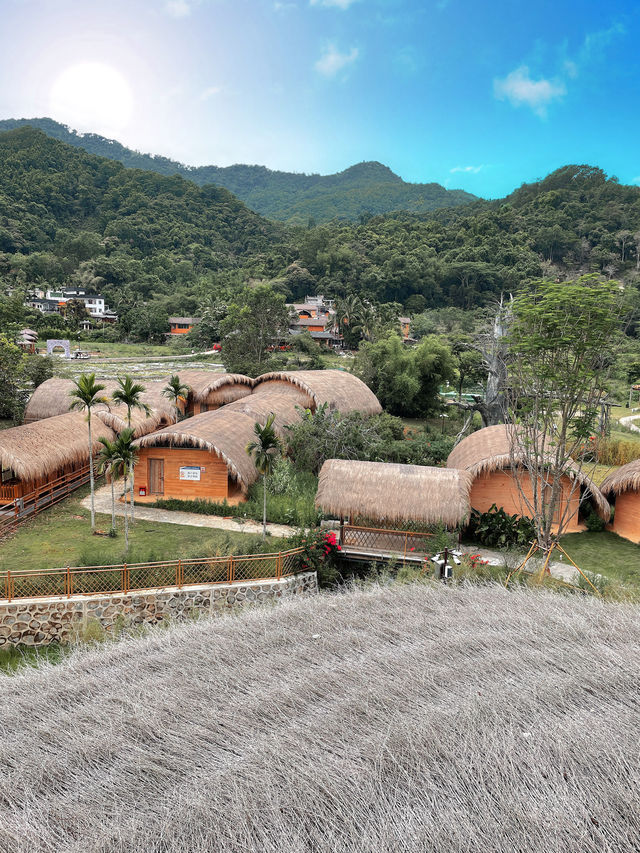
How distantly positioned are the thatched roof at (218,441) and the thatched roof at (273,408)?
7.68 feet

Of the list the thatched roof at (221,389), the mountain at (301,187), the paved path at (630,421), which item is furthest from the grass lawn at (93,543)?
the mountain at (301,187)

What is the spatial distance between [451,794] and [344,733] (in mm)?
1279

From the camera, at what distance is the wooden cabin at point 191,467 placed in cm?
1616

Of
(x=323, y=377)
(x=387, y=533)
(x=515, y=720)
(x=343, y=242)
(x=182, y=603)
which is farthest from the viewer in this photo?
(x=343, y=242)

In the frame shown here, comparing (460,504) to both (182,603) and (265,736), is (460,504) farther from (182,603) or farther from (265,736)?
(265,736)

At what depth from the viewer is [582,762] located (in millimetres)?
4430

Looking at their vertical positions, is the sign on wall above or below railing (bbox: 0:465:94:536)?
above

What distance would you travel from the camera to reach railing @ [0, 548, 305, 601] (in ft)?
33.7

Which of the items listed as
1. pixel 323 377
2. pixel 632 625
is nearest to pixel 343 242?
pixel 323 377

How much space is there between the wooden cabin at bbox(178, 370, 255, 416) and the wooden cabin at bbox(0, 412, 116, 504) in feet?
27.0

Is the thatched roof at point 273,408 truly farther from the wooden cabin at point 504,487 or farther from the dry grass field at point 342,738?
the dry grass field at point 342,738

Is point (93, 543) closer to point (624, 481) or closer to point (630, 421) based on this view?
point (624, 481)

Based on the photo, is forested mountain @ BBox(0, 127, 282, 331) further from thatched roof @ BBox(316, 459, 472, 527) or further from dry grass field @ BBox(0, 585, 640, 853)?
dry grass field @ BBox(0, 585, 640, 853)

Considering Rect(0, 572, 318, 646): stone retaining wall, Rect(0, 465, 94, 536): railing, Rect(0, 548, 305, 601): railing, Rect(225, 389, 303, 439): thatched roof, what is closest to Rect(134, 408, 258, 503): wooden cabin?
Rect(0, 465, 94, 536): railing
